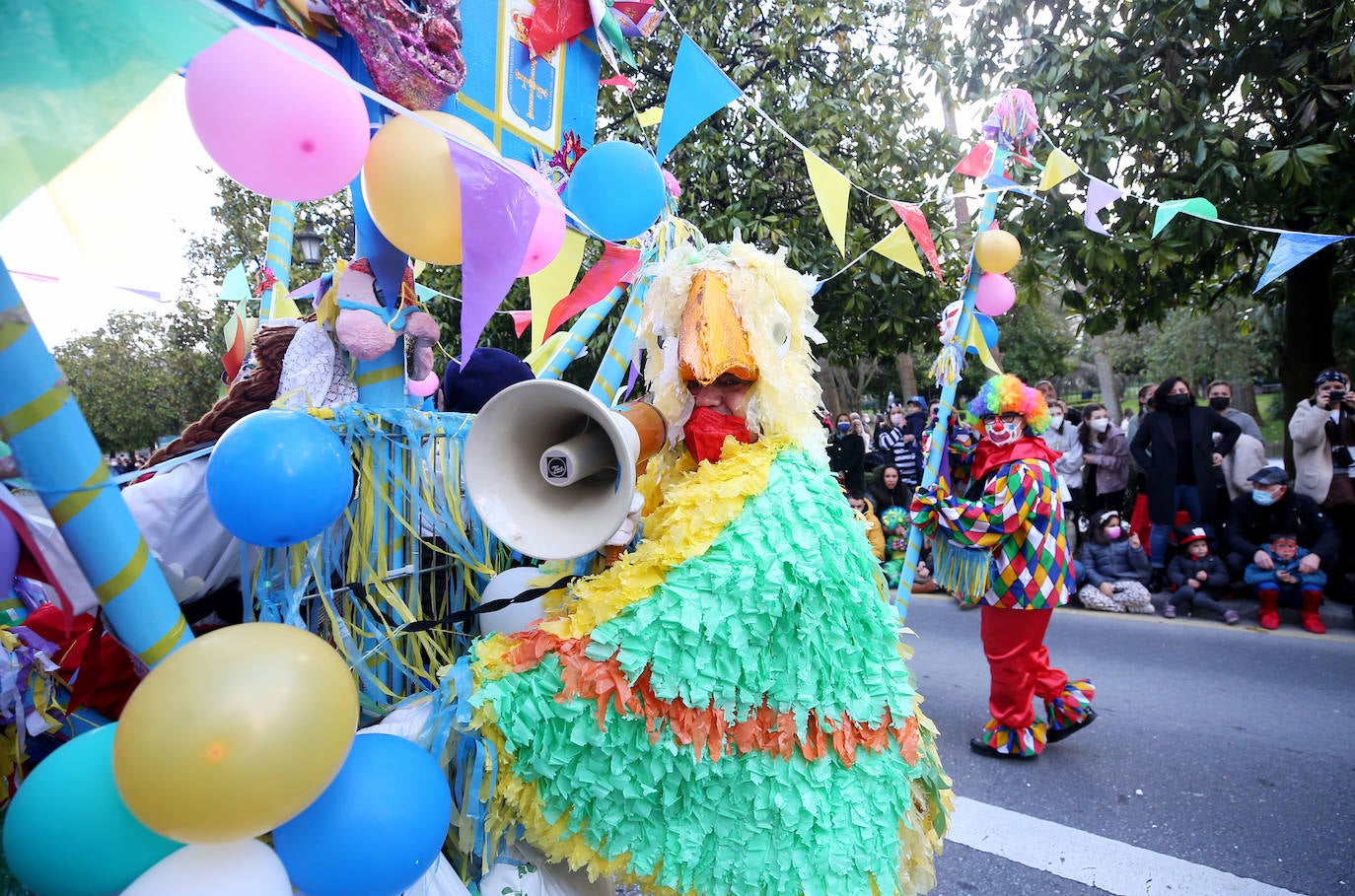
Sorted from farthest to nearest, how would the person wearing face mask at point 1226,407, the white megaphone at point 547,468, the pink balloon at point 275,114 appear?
the person wearing face mask at point 1226,407, the white megaphone at point 547,468, the pink balloon at point 275,114

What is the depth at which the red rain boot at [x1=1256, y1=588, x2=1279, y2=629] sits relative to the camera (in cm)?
529

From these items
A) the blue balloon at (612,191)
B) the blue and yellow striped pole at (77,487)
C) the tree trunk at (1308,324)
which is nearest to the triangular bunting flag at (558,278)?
the blue balloon at (612,191)

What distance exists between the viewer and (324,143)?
3.67 ft

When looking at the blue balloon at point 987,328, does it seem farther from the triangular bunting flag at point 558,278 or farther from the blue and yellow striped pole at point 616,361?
the triangular bunting flag at point 558,278

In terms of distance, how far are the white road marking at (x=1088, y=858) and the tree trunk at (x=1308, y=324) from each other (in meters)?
5.69

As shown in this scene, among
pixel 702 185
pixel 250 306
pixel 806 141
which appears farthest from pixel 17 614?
pixel 806 141

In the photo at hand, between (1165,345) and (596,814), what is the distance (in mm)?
30229

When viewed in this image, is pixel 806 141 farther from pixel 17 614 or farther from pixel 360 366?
pixel 17 614

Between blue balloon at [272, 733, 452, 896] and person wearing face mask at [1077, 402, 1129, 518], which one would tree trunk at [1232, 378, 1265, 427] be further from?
blue balloon at [272, 733, 452, 896]

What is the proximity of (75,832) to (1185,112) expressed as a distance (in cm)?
660

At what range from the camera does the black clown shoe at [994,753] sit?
346cm

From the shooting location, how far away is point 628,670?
130cm

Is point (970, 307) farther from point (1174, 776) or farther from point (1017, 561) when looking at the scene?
point (1174, 776)

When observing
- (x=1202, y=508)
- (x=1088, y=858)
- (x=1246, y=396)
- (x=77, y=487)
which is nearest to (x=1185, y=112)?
(x=1202, y=508)
